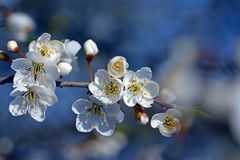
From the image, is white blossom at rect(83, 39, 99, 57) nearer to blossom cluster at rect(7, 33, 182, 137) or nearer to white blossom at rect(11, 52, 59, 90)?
blossom cluster at rect(7, 33, 182, 137)

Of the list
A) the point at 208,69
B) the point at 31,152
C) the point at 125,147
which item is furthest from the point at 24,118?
the point at 208,69

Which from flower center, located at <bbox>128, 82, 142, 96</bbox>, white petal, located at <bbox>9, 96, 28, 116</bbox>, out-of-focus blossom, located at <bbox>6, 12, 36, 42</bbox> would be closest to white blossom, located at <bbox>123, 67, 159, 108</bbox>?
flower center, located at <bbox>128, 82, 142, 96</bbox>

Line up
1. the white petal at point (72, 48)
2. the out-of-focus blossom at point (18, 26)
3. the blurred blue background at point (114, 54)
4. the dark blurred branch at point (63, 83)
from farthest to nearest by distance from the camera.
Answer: the blurred blue background at point (114, 54) < the out-of-focus blossom at point (18, 26) < the white petal at point (72, 48) < the dark blurred branch at point (63, 83)

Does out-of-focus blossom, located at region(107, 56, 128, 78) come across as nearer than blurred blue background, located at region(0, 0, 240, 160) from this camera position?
Yes

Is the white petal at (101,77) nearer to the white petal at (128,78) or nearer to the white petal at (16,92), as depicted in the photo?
the white petal at (128,78)

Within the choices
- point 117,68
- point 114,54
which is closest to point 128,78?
point 117,68

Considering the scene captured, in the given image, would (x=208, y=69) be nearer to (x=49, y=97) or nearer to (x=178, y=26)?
(x=49, y=97)

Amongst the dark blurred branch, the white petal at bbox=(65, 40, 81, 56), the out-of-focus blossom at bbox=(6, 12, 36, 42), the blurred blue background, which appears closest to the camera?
the dark blurred branch

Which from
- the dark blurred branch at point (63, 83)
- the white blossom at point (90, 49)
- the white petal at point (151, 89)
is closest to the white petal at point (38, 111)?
the dark blurred branch at point (63, 83)
